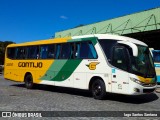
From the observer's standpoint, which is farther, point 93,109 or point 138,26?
point 138,26

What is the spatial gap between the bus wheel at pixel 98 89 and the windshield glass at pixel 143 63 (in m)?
1.76

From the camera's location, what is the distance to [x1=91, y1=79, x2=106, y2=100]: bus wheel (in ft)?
41.9

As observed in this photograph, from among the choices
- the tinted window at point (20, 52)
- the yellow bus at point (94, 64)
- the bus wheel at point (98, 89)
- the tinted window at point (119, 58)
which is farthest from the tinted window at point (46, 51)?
the tinted window at point (119, 58)

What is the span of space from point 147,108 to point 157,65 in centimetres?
1095

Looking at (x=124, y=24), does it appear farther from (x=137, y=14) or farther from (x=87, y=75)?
(x=87, y=75)

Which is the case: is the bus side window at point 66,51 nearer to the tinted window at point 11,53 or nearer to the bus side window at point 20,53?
the bus side window at point 20,53

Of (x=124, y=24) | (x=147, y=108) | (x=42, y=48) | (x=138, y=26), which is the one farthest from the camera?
(x=124, y=24)

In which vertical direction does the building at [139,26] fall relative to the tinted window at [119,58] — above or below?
above

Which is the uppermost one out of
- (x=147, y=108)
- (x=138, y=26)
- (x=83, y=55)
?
(x=138, y=26)

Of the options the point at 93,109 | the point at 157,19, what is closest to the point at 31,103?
the point at 93,109

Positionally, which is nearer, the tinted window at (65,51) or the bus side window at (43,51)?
the tinted window at (65,51)

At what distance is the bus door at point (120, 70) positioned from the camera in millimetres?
11953

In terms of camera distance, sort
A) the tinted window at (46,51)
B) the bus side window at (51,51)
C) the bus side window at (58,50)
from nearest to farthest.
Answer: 1. the bus side window at (58,50)
2. the bus side window at (51,51)
3. the tinted window at (46,51)

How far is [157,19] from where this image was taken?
28.7m
